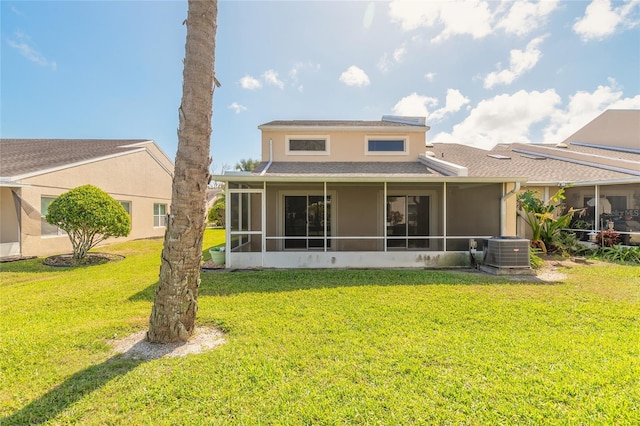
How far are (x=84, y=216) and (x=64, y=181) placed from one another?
3.90 metres

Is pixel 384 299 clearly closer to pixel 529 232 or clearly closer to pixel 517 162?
pixel 529 232

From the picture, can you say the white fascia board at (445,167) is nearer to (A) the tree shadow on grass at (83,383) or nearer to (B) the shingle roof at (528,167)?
(B) the shingle roof at (528,167)

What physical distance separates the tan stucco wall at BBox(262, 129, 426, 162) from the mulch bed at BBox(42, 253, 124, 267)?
6.86 meters

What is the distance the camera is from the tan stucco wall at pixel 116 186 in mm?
10164

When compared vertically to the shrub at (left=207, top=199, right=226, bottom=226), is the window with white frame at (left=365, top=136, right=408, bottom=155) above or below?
above

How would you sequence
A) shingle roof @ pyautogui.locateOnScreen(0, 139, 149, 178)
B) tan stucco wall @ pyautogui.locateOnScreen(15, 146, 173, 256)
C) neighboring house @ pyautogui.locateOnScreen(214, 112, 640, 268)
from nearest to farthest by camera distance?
neighboring house @ pyautogui.locateOnScreen(214, 112, 640, 268), tan stucco wall @ pyautogui.locateOnScreen(15, 146, 173, 256), shingle roof @ pyautogui.locateOnScreen(0, 139, 149, 178)

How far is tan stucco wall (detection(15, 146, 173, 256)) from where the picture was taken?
1016 centimetres

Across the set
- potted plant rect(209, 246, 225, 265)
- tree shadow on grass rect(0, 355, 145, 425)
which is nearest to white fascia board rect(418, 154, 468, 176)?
potted plant rect(209, 246, 225, 265)

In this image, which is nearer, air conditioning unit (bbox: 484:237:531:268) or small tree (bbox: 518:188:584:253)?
air conditioning unit (bbox: 484:237:531:268)

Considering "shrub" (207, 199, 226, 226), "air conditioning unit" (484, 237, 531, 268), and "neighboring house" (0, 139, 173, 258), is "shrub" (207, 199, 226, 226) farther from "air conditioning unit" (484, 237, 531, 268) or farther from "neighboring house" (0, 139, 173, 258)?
"air conditioning unit" (484, 237, 531, 268)

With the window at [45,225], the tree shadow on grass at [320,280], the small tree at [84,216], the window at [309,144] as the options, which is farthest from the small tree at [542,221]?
the window at [45,225]

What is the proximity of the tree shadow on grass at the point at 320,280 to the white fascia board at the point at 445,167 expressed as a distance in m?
3.01

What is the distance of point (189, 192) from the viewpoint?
365 cm

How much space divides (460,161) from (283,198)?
8.30 m
